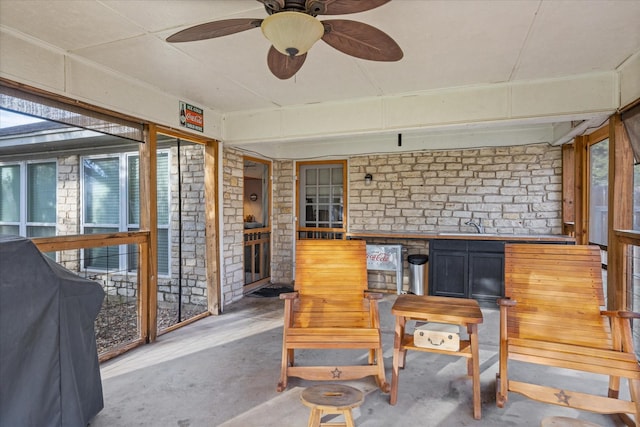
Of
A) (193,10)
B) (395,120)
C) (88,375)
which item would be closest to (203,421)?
(88,375)

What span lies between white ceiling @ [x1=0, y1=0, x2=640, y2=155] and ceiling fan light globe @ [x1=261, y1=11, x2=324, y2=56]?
22.6 inches

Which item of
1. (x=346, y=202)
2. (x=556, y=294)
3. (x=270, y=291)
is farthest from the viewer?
(x=346, y=202)

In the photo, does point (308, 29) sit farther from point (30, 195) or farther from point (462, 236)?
point (30, 195)

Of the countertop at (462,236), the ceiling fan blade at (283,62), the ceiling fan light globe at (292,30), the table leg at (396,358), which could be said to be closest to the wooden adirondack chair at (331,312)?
the table leg at (396,358)

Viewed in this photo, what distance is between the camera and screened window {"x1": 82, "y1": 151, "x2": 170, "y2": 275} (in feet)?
17.0

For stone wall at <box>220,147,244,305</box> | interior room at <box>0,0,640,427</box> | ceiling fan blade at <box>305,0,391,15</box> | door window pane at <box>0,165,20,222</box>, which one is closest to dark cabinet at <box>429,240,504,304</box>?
interior room at <box>0,0,640,427</box>

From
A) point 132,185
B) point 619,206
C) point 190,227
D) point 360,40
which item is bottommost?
point 190,227

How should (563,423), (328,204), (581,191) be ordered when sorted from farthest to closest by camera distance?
(328,204), (581,191), (563,423)

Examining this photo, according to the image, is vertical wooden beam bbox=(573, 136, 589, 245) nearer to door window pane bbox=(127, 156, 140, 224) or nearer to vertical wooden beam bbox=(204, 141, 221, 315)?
vertical wooden beam bbox=(204, 141, 221, 315)

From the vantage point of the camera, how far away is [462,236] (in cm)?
491

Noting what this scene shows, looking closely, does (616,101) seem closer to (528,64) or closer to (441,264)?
(528,64)

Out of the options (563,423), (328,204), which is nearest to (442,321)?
(563,423)

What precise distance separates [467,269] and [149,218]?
402cm

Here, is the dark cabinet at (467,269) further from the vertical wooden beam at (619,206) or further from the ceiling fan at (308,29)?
the ceiling fan at (308,29)
